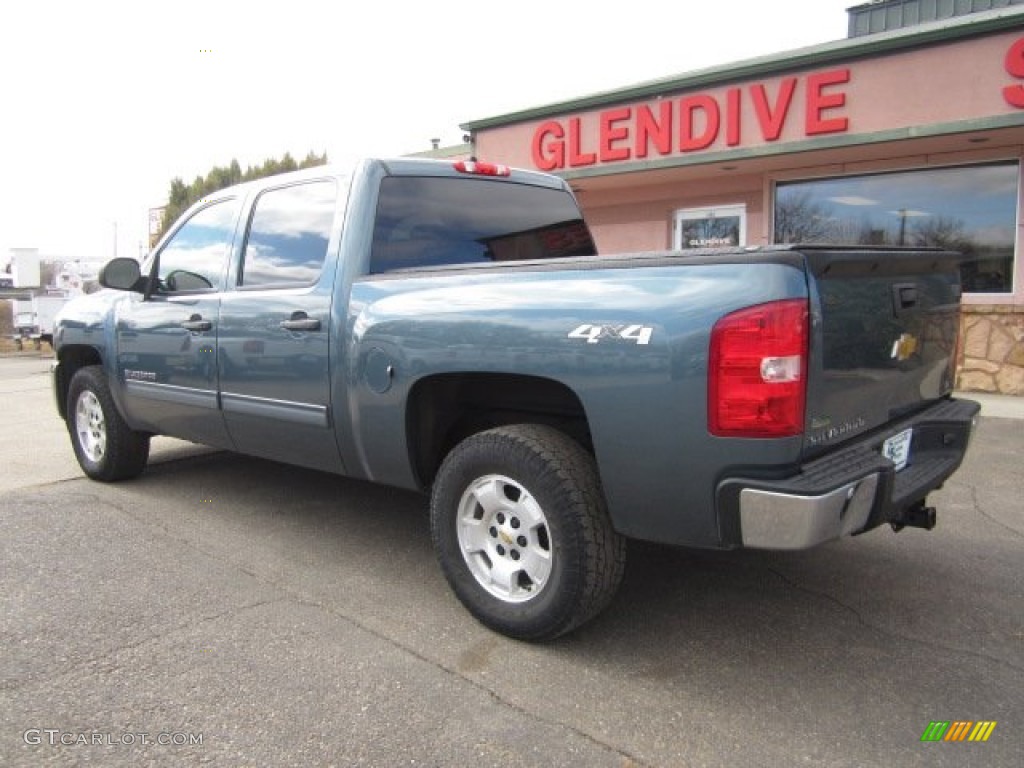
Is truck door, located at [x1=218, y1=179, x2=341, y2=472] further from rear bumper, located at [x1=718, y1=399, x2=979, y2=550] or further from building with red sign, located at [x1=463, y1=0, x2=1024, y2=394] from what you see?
building with red sign, located at [x1=463, y1=0, x2=1024, y2=394]

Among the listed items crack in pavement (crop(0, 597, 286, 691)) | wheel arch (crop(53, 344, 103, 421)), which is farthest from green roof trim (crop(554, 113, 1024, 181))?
crack in pavement (crop(0, 597, 286, 691))

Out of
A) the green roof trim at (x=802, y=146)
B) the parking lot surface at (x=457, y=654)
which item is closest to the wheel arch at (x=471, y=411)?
the parking lot surface at (x=457, y=654)

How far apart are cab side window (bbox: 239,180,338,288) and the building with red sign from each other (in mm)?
7107

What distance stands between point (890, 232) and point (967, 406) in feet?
22.9

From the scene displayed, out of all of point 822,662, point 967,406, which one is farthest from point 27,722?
point 967,406

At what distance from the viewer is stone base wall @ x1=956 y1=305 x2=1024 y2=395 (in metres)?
9.13

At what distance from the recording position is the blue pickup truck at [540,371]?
248cm

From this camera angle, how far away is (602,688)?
9.12 feet

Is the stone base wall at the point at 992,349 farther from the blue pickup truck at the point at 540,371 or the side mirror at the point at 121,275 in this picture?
the side mirror at the point at 121,275

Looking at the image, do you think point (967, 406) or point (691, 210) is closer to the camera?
point (967, 406)

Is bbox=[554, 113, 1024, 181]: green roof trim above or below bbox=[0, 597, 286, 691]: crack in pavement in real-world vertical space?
above

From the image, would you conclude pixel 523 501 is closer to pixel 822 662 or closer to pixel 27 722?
pixel 822 662

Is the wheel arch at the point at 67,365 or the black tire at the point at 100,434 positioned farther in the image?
the wheel arch at the point at 67,365

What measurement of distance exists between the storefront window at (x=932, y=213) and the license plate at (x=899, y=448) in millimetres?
6698
